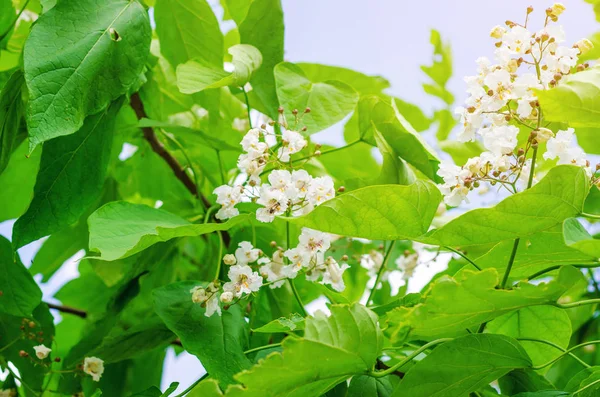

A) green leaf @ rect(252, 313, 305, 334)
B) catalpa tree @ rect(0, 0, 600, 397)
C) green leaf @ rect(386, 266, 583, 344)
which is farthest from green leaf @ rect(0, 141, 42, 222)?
green leaf @ rect(386, 266, 583, 344)

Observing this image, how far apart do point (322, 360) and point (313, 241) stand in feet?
0.53

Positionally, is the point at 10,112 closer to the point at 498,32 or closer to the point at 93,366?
the point at 93,366

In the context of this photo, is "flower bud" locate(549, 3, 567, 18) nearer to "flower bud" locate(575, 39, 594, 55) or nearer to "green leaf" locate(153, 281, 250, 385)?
"flower bud" locate(575, 39, 594, 55)

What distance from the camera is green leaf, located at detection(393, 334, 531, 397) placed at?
461mm

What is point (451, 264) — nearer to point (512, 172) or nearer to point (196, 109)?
point (512, 172)

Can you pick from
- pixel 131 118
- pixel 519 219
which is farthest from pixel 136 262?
pixel 519 219

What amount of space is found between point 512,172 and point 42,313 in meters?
0.56

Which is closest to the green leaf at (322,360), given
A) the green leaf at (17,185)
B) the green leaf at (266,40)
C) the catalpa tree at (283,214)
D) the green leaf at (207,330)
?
the catalpa tree at (283,214)

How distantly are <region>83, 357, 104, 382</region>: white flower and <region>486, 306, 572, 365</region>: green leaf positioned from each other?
1.30 ft

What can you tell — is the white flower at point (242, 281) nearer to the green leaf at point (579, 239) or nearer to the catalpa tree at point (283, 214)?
the catalpa tree at point (283, 214)

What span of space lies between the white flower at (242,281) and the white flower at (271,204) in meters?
0.06

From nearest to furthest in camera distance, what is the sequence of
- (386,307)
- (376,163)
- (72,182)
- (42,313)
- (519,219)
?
(519,219) → (386,307) → (72,182) → (42,313) → (376,163)

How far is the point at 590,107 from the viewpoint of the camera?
0.44 metres

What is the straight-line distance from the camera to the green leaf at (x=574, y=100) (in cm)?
→ 43
